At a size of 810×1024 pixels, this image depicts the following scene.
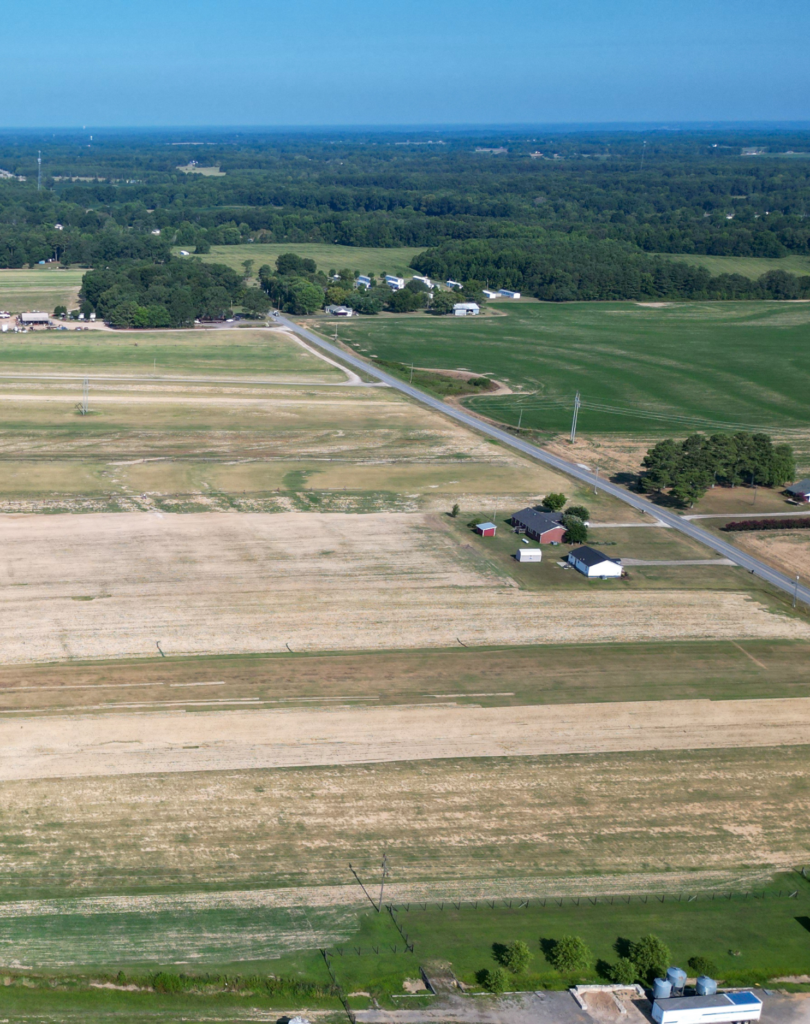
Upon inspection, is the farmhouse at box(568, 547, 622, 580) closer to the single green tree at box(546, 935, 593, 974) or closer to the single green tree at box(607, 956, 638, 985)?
the single green tree at box(546, 935, 593, 974)

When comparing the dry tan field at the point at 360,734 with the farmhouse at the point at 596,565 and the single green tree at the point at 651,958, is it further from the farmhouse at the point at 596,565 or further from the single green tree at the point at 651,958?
the farmhouse at the point at 596,565

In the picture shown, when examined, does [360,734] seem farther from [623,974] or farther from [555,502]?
[555,502]

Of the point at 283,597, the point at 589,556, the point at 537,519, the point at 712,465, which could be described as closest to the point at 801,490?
the point at 712,465

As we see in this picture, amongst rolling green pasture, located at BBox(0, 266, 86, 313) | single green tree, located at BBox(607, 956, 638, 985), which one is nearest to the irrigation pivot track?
single green tree, located at BBox(607, 956, 638, 985)

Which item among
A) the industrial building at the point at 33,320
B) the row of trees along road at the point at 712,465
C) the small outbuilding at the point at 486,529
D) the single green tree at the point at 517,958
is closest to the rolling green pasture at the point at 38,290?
the industrial building at the point at 33,320

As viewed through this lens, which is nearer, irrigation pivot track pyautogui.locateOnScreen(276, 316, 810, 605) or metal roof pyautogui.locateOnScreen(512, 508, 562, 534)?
irrigation pivot track pyautogui.locateOnScreen(276, 316, 810, 605)

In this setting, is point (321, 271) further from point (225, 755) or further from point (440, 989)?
point (440, 989)
